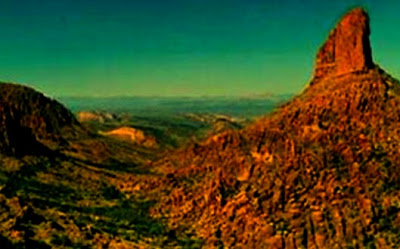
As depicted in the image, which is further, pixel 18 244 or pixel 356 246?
pixel 356 246

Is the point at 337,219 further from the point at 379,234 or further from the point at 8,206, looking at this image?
the point at 8,206

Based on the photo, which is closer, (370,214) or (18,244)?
(18,244)

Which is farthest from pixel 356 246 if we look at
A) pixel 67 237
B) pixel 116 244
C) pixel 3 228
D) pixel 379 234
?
pixel 3 228

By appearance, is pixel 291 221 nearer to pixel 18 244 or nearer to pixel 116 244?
pixel 116 244

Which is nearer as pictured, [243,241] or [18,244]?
[18,244]

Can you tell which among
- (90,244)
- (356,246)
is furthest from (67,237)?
(356,246)

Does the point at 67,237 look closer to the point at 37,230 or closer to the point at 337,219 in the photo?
the point at 37,230

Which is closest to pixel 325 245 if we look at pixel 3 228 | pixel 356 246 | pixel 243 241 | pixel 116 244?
pixel 356 246
